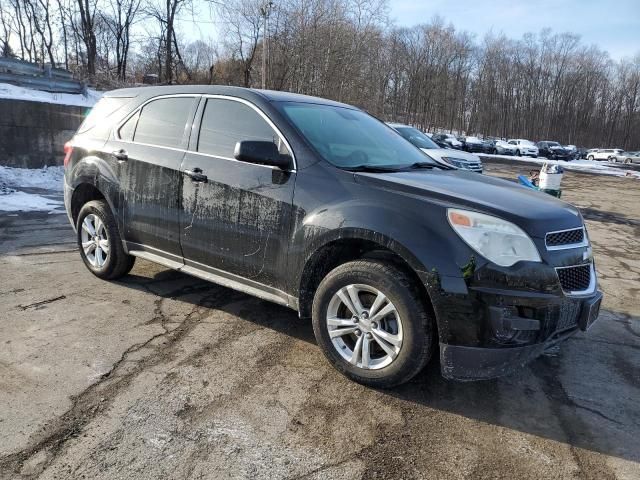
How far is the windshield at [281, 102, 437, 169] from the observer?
3623mm

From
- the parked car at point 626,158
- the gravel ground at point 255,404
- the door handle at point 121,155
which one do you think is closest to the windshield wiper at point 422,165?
the gravel ground at point 255,404

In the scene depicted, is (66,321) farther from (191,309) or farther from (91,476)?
(91,476)

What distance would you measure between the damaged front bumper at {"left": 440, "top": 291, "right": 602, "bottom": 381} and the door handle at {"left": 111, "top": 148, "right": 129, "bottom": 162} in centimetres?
322

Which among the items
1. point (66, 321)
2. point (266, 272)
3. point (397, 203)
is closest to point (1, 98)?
point (66, 321)

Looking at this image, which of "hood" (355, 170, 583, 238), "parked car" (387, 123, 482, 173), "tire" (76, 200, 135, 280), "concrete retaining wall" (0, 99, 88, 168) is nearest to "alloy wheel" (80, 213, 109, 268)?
"tire" (76, 200, 135, 280)

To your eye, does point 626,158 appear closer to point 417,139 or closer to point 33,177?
point 417,139

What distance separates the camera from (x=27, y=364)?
328 cm

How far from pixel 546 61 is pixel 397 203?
8642cm

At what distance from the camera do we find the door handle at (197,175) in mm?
3889

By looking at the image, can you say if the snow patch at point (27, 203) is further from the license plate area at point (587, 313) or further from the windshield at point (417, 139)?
the license plate area at point (587, 313)

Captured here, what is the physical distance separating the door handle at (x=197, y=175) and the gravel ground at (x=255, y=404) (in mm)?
1147

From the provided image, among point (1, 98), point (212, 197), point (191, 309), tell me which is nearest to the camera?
point (212, 197)

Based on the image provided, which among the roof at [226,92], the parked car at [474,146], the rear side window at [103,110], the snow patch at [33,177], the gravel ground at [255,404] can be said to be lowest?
the gravel ground at [255,404]

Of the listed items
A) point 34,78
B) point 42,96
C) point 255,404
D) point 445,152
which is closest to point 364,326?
point 255,404
